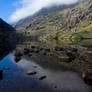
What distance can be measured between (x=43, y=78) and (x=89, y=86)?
1540 centimetres

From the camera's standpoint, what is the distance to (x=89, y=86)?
115 feet

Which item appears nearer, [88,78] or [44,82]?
[44,82]

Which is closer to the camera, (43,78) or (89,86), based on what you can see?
(89,86)

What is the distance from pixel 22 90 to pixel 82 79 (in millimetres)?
20661

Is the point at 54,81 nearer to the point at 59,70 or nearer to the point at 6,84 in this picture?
the point at 59,70

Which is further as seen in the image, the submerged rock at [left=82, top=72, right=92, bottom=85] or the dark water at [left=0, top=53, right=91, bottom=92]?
the submerged rock at [left=82, top=72, right=92, bottom=85]

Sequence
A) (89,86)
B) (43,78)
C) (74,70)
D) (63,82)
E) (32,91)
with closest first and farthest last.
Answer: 1. (32,91)
2. (89,86)
3. (63,82)
4. (43,78)
5. (74,70)

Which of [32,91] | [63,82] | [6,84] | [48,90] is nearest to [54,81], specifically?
[63,82]

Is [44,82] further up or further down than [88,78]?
further down

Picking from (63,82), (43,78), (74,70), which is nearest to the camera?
(63,82)

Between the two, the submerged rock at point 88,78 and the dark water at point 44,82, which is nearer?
the dark water at point 44,82

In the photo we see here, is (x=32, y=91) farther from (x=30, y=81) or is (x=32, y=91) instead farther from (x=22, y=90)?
(x=30, y=81)

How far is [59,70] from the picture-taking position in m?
49.1

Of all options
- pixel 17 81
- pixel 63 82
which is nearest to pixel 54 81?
pixel 63 82
